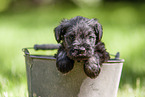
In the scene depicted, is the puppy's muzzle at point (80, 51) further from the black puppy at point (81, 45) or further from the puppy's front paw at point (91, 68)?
the puppy's front paw at point (91, 68)

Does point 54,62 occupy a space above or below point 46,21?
below

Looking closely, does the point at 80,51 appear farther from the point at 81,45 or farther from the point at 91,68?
the point at 91,68

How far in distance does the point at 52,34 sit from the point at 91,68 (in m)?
4.70

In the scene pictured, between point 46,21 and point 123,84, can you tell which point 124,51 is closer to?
point 123,84

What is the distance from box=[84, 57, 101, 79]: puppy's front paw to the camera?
196 centimetres

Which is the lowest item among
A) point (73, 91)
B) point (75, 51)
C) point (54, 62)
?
point (73, 91)

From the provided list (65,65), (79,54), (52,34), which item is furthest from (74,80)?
(52,34)

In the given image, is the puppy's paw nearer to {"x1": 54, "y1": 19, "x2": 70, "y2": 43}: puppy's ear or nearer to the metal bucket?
the metal bucket

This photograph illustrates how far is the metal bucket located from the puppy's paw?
9 centimetres

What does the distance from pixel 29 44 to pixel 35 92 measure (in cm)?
333

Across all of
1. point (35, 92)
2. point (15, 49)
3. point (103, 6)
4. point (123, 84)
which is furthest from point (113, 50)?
point (103, 6)

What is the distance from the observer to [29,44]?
564 cm

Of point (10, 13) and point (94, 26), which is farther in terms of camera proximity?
point (10, 13)

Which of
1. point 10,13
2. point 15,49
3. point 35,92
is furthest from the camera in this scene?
point 10,13
